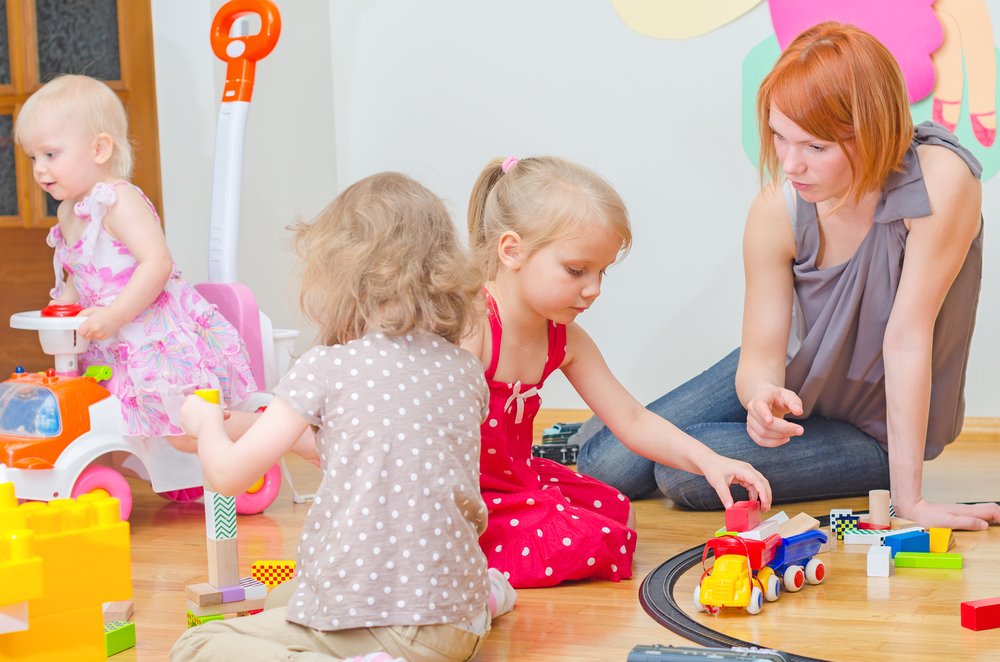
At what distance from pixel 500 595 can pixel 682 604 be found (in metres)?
0.19

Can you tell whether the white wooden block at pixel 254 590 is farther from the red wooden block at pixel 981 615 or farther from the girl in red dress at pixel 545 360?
the red wooden block at pixel 981 615

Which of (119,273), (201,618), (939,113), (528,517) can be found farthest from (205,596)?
(939,113)

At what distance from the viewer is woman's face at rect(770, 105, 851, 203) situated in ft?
3.85

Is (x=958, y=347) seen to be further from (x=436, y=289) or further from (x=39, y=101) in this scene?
(x=39, y=101)

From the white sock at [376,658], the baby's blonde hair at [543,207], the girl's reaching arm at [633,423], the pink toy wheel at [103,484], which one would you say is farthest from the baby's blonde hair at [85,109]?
the white sock at [376,658]

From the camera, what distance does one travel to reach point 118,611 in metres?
1.01

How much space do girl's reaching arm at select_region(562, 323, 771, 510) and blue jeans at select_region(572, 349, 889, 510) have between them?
270mm

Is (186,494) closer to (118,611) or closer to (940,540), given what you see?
(118,611)

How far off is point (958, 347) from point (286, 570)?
0.95 m

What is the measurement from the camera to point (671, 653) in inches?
29.0

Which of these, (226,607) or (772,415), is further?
(772,415)

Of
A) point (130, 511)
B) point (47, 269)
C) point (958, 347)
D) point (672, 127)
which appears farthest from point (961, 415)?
point (47, 269)

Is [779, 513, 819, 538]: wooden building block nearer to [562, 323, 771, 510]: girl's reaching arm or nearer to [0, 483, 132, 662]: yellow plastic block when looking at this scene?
[562, 323, 771, 510]: girl's reaching arm

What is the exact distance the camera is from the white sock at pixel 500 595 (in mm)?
976
